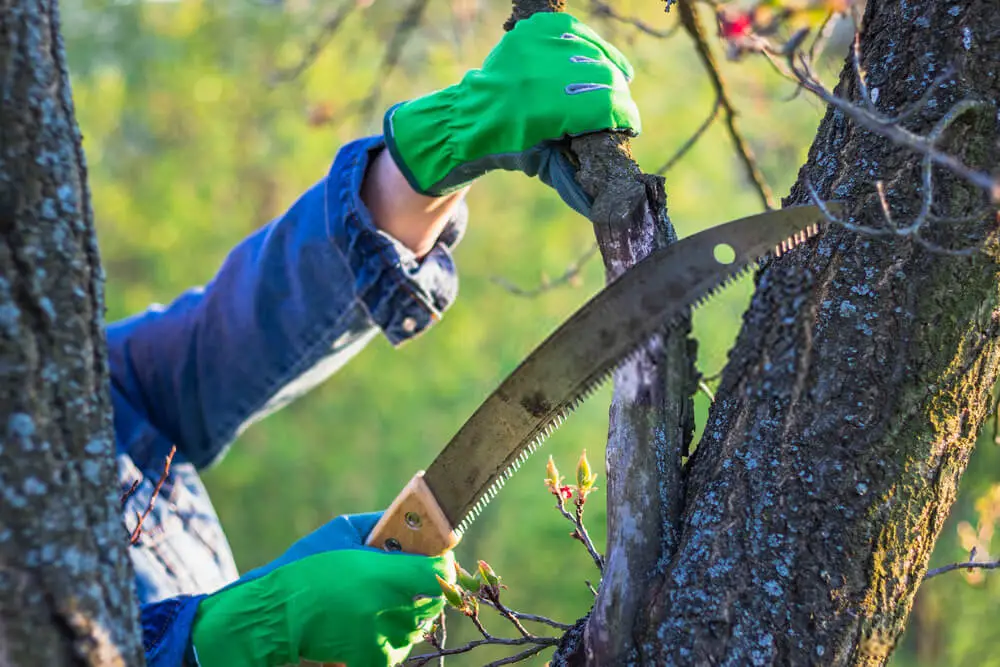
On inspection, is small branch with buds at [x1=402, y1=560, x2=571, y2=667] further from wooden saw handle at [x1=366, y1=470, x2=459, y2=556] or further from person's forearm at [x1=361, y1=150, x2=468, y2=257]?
person's forearm at [x1=361, y1=150, x2=468, y2=257]

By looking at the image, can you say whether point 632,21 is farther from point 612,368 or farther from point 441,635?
point 441,635

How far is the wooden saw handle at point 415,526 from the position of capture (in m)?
1.79

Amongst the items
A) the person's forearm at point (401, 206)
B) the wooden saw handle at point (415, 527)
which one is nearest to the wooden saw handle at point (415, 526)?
the wooden saw handle at point (415, 527)

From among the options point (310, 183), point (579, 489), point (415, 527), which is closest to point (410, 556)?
point (415, 527)

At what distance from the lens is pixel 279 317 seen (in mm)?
2729

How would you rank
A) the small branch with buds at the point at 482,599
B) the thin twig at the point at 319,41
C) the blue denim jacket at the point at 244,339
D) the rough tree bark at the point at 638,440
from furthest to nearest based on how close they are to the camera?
the thin twig at the point at 319,41 → the blue denim jacket at the point at 244,339 → the small branch with buds at the point at 482,599 → the rough tree bark at the point at 638,440

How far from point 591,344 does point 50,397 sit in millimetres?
889

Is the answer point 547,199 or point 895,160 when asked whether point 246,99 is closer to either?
point 547,199

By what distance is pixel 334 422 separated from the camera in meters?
8.82

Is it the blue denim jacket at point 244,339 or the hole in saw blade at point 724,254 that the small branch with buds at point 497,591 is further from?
the blue denim jacket at point 244,339

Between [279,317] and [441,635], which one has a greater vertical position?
[279,317]

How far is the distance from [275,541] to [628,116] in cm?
774

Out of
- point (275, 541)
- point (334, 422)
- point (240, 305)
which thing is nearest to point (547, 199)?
point (334, 422)

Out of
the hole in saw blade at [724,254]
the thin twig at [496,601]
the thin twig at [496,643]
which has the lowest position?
the thin twig at [496,643]
